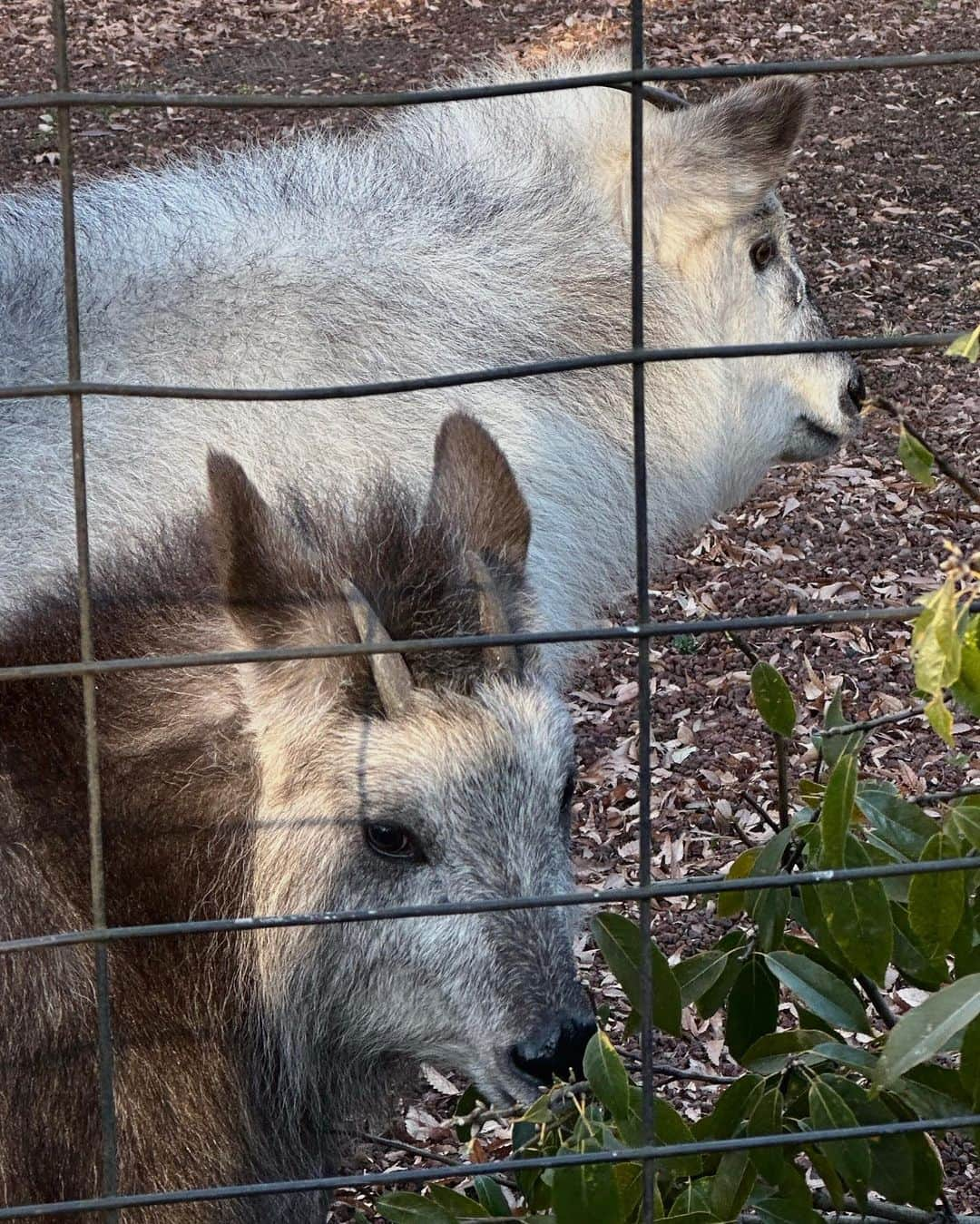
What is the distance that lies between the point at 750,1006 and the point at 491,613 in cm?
82

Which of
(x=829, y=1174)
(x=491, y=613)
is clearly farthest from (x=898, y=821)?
(x=491, y=613)

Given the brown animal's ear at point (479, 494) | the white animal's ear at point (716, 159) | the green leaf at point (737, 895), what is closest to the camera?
the green leaf at point (737, 895)

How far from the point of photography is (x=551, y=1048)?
2701 millimetres

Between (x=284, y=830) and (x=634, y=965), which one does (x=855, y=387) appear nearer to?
(x=284, y=830)

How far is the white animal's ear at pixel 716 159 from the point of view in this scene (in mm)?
5094

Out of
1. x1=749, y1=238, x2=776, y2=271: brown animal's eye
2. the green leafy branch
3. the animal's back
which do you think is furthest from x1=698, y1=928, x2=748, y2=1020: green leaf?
x1=749, y1=238, x2=776, y2=271: brown animal's eye

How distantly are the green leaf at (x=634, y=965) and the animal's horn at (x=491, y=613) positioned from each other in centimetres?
66

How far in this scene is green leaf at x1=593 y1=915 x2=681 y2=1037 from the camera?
2.19 m

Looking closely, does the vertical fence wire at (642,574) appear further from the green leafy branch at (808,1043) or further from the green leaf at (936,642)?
the green leaf at (936,642)

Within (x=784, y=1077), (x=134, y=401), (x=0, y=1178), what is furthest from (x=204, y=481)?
(x=784, y=1077)

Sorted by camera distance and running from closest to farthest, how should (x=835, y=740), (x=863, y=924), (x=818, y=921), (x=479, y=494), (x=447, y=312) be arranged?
(x=863, y=924) < (x=818, y=921) < (x=835, y=740) < (x=479, y=494) < (x=447, y=312)

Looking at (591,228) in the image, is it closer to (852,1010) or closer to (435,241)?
(435,241)

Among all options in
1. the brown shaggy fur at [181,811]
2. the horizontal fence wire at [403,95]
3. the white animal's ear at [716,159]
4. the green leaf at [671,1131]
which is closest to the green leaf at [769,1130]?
the green leaf at [671,1131]

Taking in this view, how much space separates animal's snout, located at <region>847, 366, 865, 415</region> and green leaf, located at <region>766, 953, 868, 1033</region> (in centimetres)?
348
